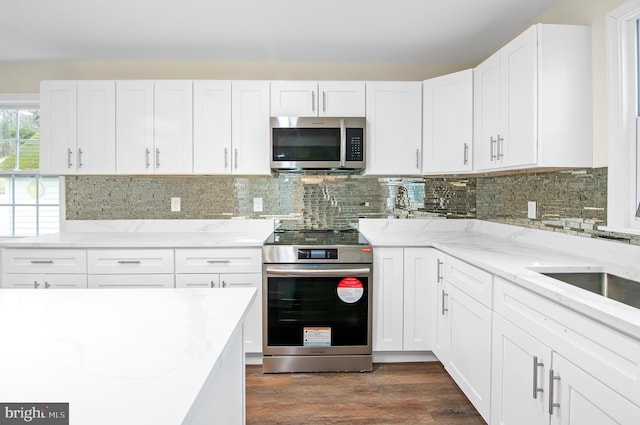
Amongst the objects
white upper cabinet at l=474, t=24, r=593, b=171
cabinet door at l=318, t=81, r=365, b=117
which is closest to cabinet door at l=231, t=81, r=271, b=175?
cabinet door at l=318, t=81, r=365, b=117

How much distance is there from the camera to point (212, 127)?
2881 millimetres

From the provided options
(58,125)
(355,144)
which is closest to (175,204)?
(58,125)

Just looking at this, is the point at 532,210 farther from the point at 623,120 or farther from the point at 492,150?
the point at 623,120

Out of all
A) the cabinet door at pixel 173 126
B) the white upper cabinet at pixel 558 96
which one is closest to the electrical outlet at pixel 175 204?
the cabinet door at pixel 173 126

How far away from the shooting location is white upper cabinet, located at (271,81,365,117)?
2.88m

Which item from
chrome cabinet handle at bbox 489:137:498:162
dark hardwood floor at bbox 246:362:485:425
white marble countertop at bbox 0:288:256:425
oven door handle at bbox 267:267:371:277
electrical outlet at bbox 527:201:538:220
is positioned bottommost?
dark hardwood floor at bbox 246:362:485:425

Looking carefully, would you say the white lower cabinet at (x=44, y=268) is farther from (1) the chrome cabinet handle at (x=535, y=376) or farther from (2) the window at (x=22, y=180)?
(1) the chrome cabinet handle at (x=535, y=376)

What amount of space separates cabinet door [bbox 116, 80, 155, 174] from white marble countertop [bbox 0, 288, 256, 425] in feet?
5.80

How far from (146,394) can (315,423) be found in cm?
165

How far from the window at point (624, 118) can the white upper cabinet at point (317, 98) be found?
60.8 inches

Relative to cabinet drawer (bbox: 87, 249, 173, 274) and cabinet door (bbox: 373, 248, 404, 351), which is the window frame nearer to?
cabinet door (bbox: 373, 248, 404, 351)

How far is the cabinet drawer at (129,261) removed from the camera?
2619mm

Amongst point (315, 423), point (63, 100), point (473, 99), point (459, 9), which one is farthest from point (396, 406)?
point (63, 100)

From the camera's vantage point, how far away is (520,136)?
6.78 feet
